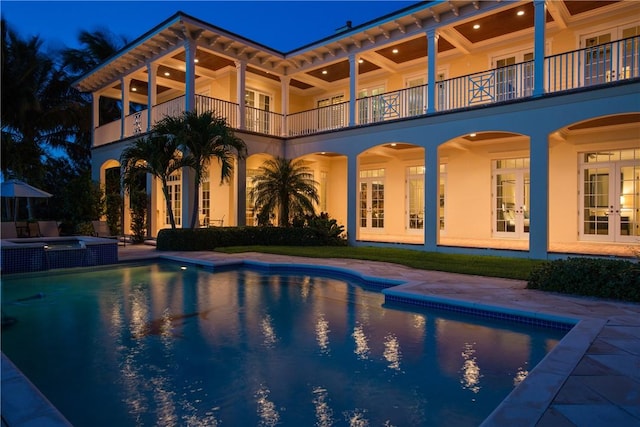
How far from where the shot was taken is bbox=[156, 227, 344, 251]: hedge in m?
12.9

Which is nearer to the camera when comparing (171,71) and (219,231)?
(219,231)

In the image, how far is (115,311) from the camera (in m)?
6.50

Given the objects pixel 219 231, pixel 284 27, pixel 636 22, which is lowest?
pixel 219 231

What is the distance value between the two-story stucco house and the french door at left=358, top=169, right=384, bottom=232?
0.19 ft

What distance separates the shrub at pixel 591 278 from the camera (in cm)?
618

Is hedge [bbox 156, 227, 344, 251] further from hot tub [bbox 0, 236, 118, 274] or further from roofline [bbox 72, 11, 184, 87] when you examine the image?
roofline [bbox 72, 11, 184, 87]

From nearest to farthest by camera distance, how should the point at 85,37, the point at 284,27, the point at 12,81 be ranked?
the point at 12,81
the point at 85,37
the point at 284,27

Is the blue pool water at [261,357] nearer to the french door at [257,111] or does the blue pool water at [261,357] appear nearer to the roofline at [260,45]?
the roofline at [260,45]

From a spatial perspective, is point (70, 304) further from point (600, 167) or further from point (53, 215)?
point (53, 215)

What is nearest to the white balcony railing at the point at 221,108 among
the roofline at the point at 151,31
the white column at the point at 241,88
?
the white column at the point at 241,88

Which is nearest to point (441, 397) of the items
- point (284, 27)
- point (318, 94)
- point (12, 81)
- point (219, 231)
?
point (219, 231)

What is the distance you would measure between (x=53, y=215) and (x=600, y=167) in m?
22.9

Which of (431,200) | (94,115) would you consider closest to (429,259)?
(431,200)

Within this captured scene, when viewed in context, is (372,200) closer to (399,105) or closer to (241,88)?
(399,105)
